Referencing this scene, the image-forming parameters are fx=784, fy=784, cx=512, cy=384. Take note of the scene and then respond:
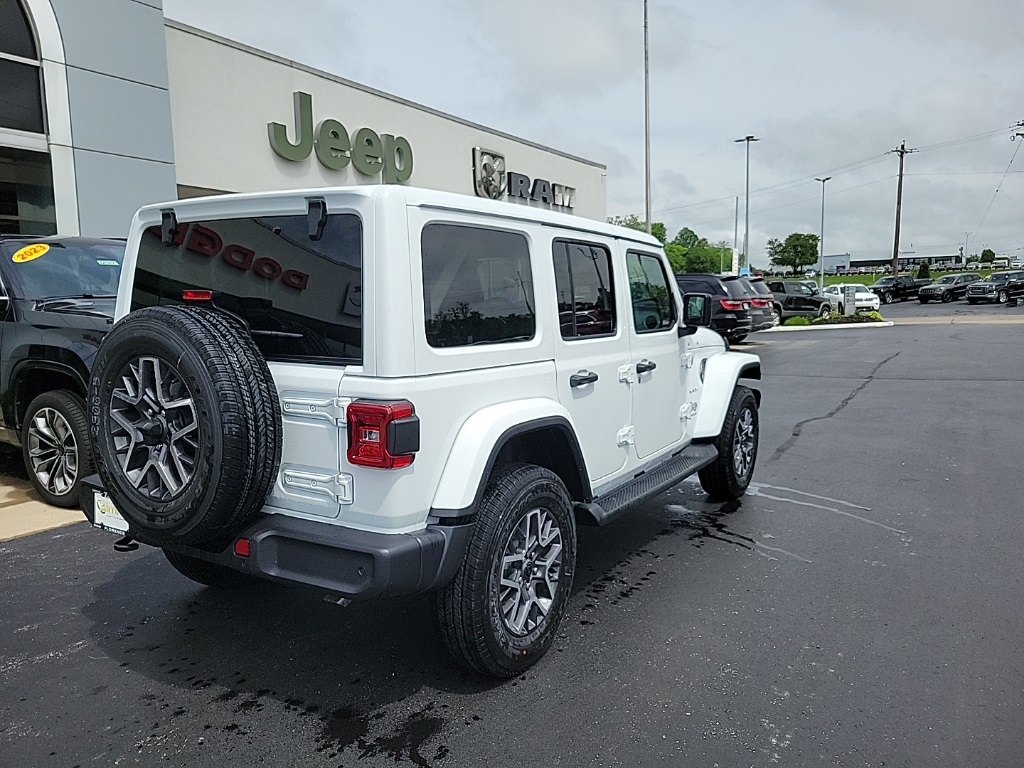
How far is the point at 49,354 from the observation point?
557cm

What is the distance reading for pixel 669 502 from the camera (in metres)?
6.07

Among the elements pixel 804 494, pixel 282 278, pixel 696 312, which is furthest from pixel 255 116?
pixel 282 278

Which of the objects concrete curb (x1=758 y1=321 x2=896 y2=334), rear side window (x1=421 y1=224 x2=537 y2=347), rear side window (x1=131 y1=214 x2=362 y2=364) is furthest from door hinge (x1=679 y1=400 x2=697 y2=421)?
concrete curb (x1=758 y1=321 x2=896 y2=334)

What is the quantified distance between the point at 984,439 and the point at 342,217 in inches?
303

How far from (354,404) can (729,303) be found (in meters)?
15.3

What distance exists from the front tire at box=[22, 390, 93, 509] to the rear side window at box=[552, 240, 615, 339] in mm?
3543

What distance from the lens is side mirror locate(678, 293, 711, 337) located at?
523cm

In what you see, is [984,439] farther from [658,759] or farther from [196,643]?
[196,643]

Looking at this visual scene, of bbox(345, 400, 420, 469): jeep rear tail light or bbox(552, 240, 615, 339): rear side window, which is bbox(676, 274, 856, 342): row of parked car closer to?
bbox(552, 240, 615, 339): rear side window

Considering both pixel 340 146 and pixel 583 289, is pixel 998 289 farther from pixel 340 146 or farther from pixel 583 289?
pixel 583 289

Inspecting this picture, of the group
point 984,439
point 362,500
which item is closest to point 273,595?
point 362,500

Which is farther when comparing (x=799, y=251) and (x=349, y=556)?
(x=799, y=251)

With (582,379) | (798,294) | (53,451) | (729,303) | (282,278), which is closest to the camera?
(282,278)

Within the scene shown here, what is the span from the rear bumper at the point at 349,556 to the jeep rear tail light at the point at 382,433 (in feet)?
0.93
